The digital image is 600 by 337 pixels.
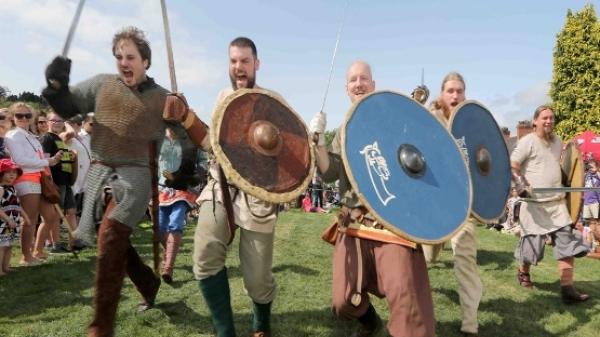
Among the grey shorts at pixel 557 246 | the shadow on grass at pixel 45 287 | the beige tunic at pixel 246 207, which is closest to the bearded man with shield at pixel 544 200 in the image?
the grey shorts at pixel 557 246

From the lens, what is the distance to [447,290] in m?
4.59

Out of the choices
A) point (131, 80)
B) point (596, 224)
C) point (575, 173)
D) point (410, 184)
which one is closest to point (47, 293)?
point (131, 80)

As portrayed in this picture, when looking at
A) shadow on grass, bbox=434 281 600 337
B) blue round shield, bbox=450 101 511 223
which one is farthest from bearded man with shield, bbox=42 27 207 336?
shadow on grass, bbox=434 281 600 337

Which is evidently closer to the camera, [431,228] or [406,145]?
[431,228]

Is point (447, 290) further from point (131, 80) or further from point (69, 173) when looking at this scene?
point (69, 173)

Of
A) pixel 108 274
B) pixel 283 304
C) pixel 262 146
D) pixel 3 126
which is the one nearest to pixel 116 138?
pixel 108 274

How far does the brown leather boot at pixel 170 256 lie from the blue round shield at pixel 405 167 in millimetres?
2699

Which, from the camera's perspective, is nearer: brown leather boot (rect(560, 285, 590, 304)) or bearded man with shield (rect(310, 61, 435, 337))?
bearded man with shield (rect(310, 61, 435, 337))

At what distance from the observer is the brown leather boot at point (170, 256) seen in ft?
14.7

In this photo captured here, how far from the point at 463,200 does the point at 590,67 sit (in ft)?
67.3

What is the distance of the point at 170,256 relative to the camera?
4535mm

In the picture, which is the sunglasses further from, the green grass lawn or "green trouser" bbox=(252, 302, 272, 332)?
"green trouser" bbox=(252, 302, 272, 332)

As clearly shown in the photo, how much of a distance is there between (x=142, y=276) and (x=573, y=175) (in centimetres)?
410

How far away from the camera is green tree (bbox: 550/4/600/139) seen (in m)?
19.0
